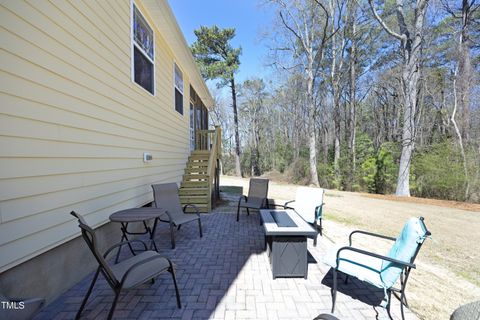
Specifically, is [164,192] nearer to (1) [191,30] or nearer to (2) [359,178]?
(2) [359,178]

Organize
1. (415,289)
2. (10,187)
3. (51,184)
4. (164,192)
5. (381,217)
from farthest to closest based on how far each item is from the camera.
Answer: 1. (381,217)
2. (164,192)
3. (415,289)
4. (51,184)
5. (10,187)

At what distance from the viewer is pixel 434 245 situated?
13.2 feet

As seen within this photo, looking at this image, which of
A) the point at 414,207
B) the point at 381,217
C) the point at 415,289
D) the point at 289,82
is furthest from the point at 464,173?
the point at 289,82

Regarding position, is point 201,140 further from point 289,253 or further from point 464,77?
point 464,77

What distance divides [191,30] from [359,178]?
1483 centimetres

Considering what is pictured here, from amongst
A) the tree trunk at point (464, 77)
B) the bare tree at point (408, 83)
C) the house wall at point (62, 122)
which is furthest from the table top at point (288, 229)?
the tree trunk at point (464, 77)

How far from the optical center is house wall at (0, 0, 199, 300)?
1807mm

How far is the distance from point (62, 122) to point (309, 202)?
13.5 feet

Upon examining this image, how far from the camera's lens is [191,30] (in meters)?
15.5

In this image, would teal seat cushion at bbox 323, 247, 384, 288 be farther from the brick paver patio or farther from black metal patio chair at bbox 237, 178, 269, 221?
black metal patio chair at bbox 237, 178, 269, 221

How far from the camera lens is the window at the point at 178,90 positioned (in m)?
6.93

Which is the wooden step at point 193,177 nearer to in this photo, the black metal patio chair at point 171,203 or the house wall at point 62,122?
the black metal patio chair at point 171,203

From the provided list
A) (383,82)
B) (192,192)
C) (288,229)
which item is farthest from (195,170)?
(383,82)

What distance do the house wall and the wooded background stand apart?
1080 centimetres
